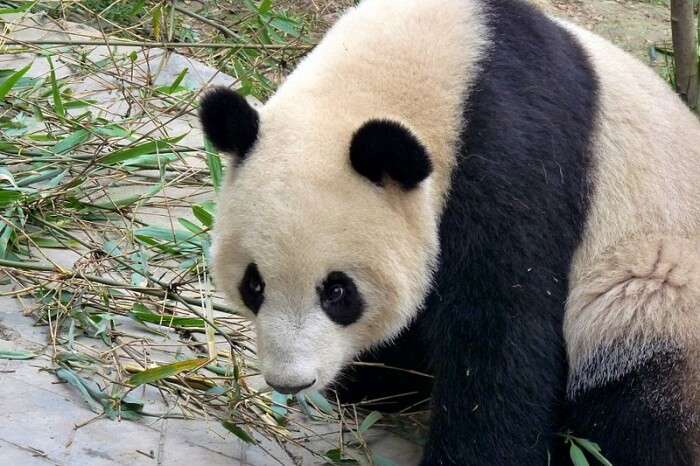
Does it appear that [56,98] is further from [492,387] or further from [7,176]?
[492,387]

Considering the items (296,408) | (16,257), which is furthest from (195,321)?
(16,257)

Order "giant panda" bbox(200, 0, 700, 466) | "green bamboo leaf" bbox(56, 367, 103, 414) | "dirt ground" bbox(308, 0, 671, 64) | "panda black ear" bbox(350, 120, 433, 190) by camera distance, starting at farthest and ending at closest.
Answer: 1. "dirt ground" bbox(308, 0, 671, 64)
2. "green bamboo leaf" bbox(56, 367, 103, 414)
3. "giant panda" bbox(200, 0, 700, 466)
4. "panda black ear" bbox(350, 120, 433, 190)

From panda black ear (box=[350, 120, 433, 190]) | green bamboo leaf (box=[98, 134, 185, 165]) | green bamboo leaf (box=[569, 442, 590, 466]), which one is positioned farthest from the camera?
green bamboo leaf (box=[98, 134, 185, 165])

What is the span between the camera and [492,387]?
353 centimetres

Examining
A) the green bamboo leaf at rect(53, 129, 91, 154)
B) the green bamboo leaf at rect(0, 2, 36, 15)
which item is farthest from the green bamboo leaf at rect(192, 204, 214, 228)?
the green bamboo leaf at rect(0, 2, 36, 15)

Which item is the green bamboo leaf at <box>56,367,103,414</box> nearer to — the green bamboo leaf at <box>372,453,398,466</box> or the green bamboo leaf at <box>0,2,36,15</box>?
the green bamboo leaf at <box>372,453,398,466</box>

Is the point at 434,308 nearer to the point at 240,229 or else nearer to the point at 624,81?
the point at 240,229

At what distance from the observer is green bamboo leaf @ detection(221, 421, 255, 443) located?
376 centimetres

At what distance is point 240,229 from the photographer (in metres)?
3.39

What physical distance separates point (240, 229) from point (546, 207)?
101cm

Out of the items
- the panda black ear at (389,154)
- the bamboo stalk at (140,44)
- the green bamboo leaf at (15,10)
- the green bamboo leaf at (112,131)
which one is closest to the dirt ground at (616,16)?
the bamboo stalk at (140,44)

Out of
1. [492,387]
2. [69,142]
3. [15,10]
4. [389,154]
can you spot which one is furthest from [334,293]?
[15,10]

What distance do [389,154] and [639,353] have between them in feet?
3.80

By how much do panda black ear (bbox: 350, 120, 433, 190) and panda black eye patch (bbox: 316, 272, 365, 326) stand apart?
13.3 inches
